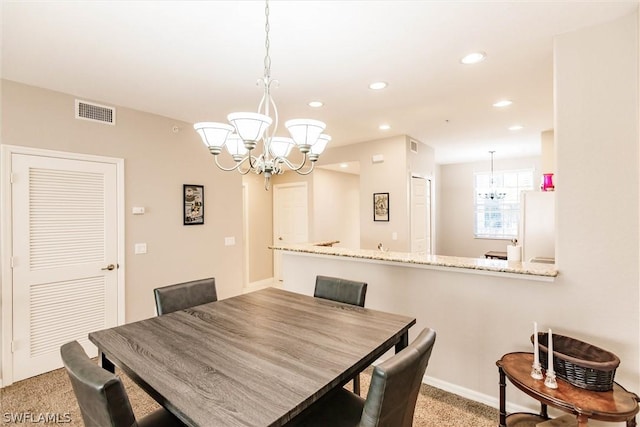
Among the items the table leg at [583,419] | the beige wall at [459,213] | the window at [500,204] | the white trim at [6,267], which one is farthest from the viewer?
the beige wall at [459,213]

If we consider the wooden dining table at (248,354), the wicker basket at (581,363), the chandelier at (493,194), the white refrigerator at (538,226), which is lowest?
the wicker basket at (581,363)

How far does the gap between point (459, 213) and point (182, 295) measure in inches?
274

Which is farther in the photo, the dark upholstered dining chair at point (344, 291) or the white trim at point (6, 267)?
the white trim at point (6, 267)

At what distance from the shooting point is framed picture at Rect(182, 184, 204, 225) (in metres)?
3.90

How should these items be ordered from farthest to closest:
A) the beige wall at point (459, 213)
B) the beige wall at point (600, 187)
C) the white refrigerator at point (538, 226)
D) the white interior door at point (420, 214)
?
1. the beige wall at point (459, 213)
2. the white interior door at point (420, 214)
3. the white refrigerator at point (538, 226)
4. the beige wall at point (600, 187)

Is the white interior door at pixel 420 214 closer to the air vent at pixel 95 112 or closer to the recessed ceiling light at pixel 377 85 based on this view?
the recessed ceiling light at pixel 377 85

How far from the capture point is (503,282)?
2.25 meters

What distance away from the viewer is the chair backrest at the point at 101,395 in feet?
3.46

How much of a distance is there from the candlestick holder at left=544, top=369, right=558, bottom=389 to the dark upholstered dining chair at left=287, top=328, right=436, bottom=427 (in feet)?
2.65

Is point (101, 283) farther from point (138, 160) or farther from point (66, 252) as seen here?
point (138, 160)

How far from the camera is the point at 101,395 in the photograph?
1.04m

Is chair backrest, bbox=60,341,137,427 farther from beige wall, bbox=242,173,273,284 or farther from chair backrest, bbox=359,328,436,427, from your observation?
beige wall, bbox=242,173,273,284

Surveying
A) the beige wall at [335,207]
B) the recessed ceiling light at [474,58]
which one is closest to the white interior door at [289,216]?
the beige wall at [335,207]

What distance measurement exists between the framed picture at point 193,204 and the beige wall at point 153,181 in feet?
0.22
